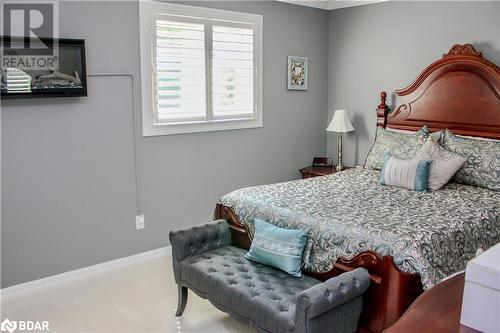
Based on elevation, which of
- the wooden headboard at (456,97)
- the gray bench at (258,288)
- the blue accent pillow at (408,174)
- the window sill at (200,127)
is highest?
the wooden headboard at (456,97)

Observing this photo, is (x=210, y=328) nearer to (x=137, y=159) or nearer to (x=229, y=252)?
(x=229, y=252)

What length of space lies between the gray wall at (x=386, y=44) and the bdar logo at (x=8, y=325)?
12.0ft

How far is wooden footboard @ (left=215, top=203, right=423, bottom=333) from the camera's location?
94.3 inches

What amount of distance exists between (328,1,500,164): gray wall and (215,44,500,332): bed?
0.61 ft

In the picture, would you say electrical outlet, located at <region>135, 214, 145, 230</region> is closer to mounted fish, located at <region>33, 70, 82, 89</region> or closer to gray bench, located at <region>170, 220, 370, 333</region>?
gray bench, located at <region>170, 220, 370, 333</region>

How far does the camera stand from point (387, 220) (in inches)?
110

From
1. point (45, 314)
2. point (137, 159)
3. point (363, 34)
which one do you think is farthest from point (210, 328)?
point (363, 34)

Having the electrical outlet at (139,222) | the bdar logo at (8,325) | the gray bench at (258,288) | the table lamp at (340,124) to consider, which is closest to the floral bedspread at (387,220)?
the gray bench at (258,288)

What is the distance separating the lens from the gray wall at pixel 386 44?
161 inches

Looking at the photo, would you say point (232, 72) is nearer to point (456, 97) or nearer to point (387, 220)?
point (456, 97)

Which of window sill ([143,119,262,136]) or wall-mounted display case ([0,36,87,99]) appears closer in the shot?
wall-mounted display case ([0,36,87,99])

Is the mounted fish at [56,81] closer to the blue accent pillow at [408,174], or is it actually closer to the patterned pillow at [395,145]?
the blue accent pillow at [408,174]

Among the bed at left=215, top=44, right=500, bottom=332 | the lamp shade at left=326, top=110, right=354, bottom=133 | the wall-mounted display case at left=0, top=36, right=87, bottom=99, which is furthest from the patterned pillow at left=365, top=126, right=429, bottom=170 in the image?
the wall-mounted display case at left=0, top=36, right=87, bottom=99

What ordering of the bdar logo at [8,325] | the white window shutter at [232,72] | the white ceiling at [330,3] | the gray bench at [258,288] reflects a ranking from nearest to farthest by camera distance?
1. the gray bench at [258,288]
2. the bdar logo at [8,325]
3. the white window shutter at [232,72]
4. the white ceiling at [330,3]
